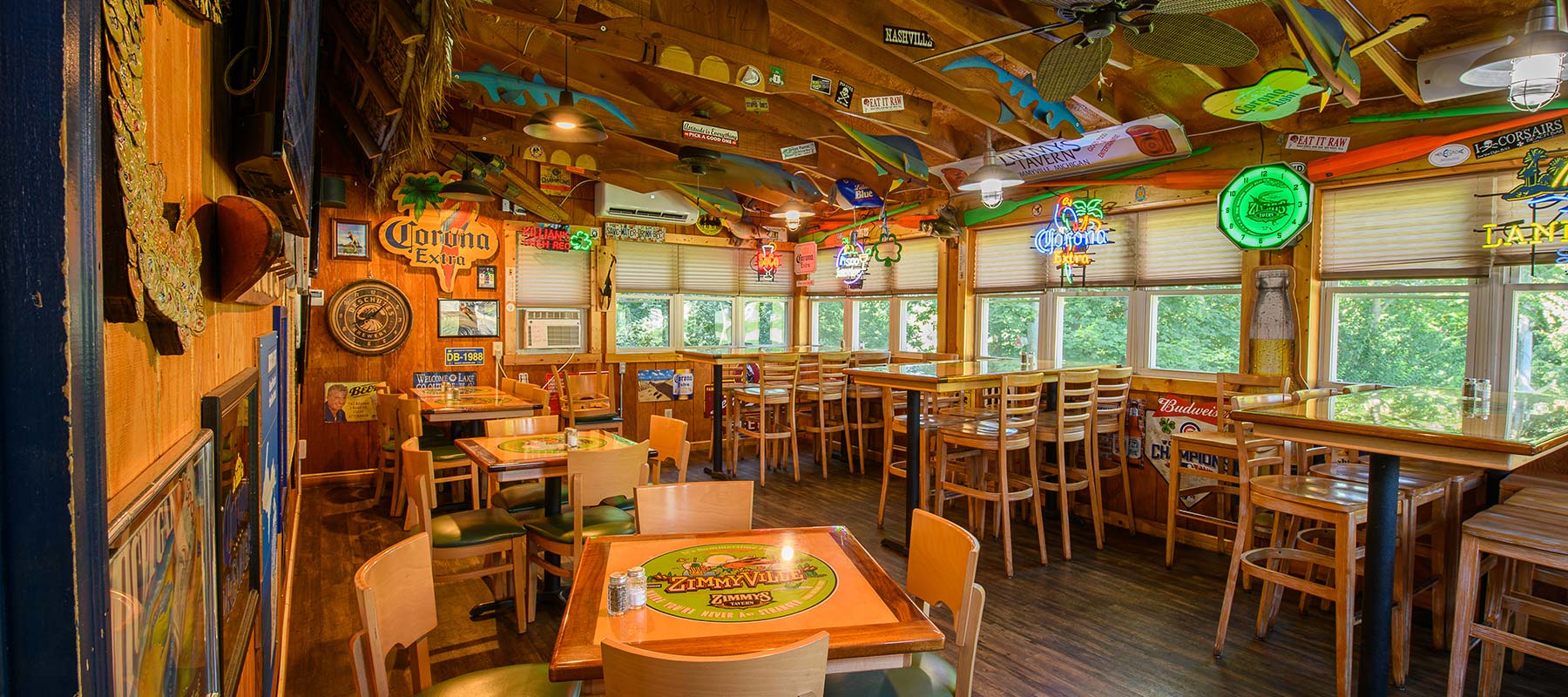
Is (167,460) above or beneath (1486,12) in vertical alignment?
beneath

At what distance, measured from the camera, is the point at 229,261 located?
3.33ft

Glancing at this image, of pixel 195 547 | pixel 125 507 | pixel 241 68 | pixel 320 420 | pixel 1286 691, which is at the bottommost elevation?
pixel 1286 691

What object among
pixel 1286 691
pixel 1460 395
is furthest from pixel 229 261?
pixel 1460 395

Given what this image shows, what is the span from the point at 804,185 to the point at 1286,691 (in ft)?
16.4

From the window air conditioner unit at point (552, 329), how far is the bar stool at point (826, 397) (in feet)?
7.62

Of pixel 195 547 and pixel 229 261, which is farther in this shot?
pixel 229 261

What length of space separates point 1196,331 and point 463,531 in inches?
185

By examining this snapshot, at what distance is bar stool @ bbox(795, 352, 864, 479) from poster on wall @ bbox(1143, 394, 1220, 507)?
2533 mm

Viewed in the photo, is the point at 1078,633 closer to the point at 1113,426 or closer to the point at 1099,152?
the point at 1113,426

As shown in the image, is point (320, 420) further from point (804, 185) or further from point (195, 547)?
point (195, 547)

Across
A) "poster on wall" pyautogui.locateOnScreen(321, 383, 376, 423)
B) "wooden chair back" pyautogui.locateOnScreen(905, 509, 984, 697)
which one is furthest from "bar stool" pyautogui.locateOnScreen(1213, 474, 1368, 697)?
"poster on wall" pyautogui.locateOnScreen(321, 383, 376, 423)

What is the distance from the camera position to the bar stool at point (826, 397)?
6453 mm

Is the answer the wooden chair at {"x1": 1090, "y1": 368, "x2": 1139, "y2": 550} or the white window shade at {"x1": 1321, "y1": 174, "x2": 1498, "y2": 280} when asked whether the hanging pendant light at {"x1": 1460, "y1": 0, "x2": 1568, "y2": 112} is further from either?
the wooden chair at {"x1": 1090, "y1": 368, "x2": 1139, "y2": 550}

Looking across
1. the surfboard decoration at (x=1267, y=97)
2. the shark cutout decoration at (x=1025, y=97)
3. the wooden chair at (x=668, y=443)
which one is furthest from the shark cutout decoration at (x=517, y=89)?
the surfboard decoration at (x=1267, y=97)
